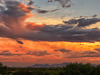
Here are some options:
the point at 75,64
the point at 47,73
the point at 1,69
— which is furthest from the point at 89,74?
the point at 1,69

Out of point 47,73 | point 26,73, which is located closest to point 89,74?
point 47,73

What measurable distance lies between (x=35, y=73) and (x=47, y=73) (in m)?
3.46

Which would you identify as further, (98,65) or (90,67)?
(98,65)

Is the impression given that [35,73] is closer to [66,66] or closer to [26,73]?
[26,73]

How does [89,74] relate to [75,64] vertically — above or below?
below

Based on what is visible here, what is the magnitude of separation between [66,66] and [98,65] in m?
9.08

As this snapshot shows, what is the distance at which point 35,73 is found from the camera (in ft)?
129

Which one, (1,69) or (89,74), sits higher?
(1,69)

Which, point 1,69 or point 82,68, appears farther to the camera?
point 1,69

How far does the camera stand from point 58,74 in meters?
39.2

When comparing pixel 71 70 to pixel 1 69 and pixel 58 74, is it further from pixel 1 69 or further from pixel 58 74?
pixel 1 69

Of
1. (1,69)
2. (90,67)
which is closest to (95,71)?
(90,67)

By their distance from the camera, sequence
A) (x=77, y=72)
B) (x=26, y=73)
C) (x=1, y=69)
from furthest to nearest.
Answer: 1. (x=1, y=69)
2. (x=26, y=73)
3. (x=77, y=72)

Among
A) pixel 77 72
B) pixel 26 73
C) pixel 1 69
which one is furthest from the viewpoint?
pixel 1 69
